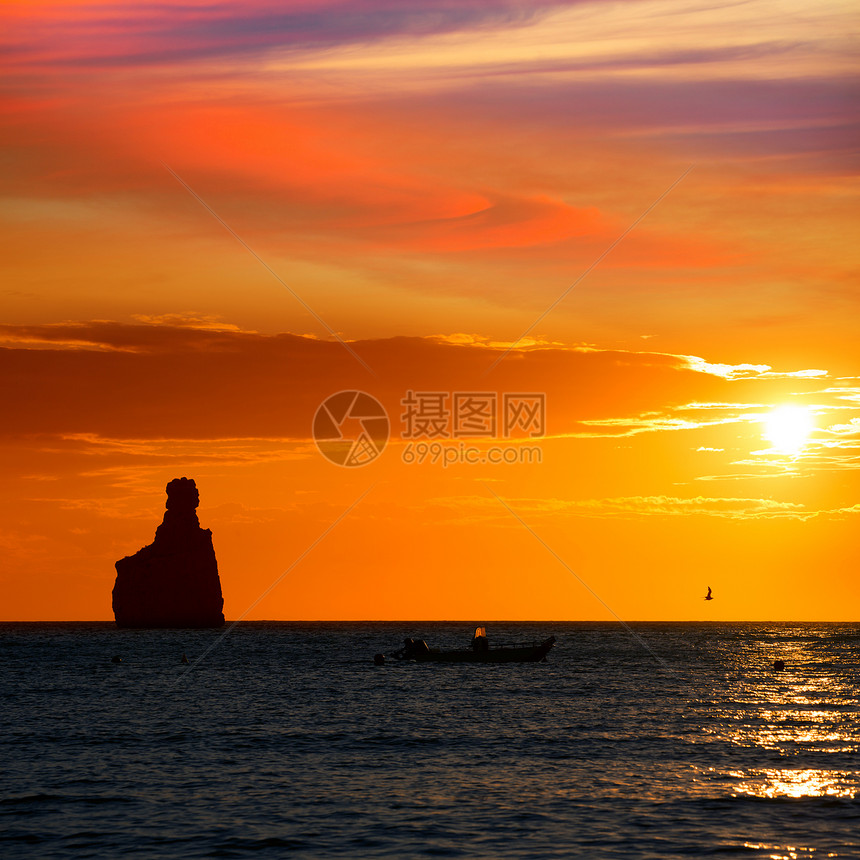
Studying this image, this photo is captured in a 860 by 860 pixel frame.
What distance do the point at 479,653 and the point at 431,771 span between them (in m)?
63.4

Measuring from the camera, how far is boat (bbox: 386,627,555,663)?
102750 mm

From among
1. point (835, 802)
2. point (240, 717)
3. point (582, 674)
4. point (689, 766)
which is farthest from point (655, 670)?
point (835, 802)

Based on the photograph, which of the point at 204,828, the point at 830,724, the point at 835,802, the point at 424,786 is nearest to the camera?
the point at 204,828

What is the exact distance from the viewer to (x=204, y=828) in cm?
3091

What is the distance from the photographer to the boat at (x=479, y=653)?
102750 mm

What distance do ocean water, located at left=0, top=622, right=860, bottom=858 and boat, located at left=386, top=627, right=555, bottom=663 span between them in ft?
67.5

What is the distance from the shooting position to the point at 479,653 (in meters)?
A: 103

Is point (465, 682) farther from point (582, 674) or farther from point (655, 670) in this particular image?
point (655, 670)

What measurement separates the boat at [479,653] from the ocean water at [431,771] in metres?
20.6

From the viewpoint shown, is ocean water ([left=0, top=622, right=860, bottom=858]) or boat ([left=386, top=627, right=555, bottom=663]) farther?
boat ([left=386, top=627, right=555, bottom=663])

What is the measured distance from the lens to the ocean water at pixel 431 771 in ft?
96.1

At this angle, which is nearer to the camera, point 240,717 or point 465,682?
point 240,717

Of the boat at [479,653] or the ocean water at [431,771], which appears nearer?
the ocean water at [431,771]

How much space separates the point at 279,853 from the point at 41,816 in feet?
31.0
